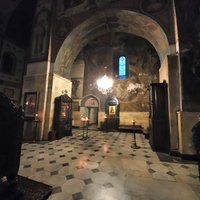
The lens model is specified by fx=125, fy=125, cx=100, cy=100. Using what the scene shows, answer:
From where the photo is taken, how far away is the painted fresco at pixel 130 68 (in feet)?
41.8

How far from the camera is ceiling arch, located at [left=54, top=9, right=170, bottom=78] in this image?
729cm

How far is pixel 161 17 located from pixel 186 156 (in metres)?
6.91

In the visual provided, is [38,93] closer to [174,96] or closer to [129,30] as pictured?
[129,30]

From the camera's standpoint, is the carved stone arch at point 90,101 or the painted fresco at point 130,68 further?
the carved stone arch at point 90,101

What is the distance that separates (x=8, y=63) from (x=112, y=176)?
14892mm

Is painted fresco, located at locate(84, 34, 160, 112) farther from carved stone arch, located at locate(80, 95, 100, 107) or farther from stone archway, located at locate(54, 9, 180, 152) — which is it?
stone archway, located at locate(54, 9, 180, 152)

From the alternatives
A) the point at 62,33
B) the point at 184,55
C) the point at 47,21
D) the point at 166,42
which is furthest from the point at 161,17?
the point at 47,21

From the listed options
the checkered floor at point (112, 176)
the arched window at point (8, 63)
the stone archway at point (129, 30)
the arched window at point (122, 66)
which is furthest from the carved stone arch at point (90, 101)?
the checkered floor at point (112, 176)

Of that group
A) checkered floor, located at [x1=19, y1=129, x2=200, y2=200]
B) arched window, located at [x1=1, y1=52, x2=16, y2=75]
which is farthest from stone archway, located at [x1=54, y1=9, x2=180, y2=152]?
arched window, located at [x1=1, y1=52, x2=16, y2=75]

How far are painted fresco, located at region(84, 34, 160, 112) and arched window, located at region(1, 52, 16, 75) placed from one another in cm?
777

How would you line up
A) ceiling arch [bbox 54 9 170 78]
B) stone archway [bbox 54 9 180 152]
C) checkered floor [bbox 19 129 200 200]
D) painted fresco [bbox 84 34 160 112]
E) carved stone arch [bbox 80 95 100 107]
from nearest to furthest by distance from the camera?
1. checkered floor [bbox 19 129 200 200]
2. stone archway [bbox 54 9 180 152]
3. ceiling arch [bbox 54 9 170 78]
4. painted fresco [bbox 84 34 160 112]
5. carved stone arch [bbox 80 95 100 107]

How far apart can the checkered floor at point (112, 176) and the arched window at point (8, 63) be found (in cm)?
1146

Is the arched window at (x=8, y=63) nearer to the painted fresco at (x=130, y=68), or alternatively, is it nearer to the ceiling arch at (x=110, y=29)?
the ceiling arch at (x=110, y=29)

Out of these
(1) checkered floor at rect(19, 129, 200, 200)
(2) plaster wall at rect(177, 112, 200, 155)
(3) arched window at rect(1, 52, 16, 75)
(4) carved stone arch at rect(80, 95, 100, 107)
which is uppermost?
(3) arched window at rect(1, 52, 16, 75)
